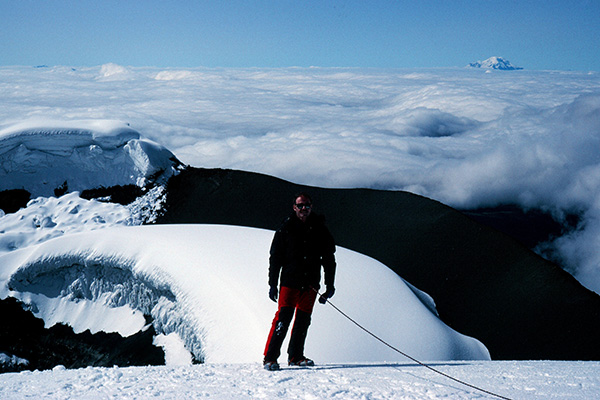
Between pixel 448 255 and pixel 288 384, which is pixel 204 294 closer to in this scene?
pixel 288 384

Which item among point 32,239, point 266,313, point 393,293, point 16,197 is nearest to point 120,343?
point 266,313

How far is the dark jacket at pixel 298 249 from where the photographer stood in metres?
4.36

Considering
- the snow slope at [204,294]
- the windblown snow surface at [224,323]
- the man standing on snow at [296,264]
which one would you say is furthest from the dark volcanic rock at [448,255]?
the man standing on snow at [296,264]

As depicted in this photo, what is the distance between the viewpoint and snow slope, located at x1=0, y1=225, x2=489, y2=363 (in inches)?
319

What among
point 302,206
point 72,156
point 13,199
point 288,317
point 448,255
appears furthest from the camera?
point 448,255

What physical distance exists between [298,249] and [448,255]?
2798cm

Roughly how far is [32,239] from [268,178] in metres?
21.6

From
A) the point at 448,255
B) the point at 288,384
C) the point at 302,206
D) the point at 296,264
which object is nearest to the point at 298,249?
the point at 296,264

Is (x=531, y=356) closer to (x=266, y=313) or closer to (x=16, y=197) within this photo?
(x=266, y=313)

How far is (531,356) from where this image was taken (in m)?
22.4

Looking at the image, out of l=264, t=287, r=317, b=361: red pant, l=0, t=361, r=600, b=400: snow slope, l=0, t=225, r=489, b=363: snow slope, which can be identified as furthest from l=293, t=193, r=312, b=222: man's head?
l=0, t=225, r=489, b=363: snow slope

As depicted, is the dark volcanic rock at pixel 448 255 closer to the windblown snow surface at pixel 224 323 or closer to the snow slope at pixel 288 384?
the windblown snow surface at pixel 224 323

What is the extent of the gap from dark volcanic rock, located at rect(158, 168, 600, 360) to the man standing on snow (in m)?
20.9

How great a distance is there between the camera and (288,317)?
4.48 m
